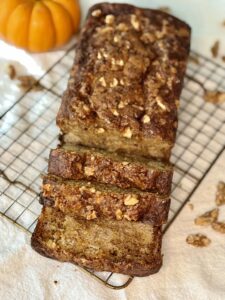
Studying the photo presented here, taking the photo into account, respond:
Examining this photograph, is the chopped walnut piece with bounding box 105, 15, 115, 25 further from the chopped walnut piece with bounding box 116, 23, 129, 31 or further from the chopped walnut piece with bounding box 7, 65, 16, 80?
the chopped walnut piece with bounding box 7, 65, 16, 80

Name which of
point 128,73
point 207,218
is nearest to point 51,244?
point 207,218

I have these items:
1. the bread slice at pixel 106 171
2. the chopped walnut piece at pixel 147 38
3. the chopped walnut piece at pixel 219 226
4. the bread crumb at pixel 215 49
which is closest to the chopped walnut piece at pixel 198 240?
the chopped walnut piece at pixel 219 226

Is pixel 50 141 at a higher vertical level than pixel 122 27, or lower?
lower

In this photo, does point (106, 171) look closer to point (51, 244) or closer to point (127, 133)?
point (127, 133)

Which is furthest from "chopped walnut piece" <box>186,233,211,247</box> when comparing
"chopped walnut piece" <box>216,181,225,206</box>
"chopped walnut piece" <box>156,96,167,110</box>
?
"chopped walnut piece" <box>156,96,167,110</box>

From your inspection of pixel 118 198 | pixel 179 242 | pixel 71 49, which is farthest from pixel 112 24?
pixel 179 242
